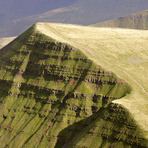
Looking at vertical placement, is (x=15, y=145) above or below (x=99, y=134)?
below

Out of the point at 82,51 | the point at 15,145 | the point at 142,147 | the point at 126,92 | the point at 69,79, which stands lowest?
the point at 15,145

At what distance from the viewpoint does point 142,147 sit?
106 metres

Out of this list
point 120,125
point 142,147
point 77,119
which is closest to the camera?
point 142,147

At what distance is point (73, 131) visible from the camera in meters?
163

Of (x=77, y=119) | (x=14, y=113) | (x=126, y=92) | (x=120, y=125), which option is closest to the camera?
(x=120, y=125)

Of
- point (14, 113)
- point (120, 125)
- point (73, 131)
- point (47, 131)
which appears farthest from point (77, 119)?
point (14, 113)

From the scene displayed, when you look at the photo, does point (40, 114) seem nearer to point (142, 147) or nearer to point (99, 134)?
point (99, 134)

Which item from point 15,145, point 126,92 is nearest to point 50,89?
point 15,145

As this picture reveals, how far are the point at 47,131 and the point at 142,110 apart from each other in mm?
79759

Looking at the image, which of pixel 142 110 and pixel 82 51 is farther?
pixel 82 51

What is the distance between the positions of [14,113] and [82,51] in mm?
85212

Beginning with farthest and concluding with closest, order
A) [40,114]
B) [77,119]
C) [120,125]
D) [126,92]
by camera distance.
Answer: [40,114]
[77,119]
[126,92]
[120,125]

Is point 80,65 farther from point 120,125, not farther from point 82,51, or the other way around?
point 120,125

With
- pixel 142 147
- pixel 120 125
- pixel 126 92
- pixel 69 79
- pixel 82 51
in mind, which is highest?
pixel 82 51
